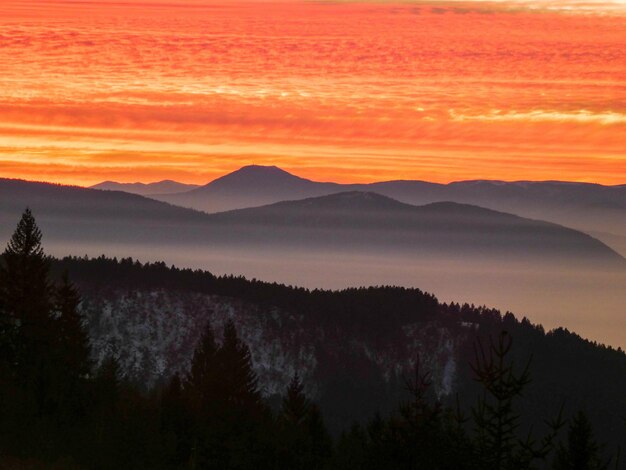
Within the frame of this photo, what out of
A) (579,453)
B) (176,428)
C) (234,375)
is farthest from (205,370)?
(176,428)

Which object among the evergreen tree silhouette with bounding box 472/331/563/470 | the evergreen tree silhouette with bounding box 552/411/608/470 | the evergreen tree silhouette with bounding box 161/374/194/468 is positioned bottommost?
the evergreen tree silhouette with bounding box 552/411/608/470

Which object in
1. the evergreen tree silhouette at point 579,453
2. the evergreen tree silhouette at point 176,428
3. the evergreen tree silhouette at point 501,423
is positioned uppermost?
the evergreen tree silhouette at point 501,423

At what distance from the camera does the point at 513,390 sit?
2702 centimetres

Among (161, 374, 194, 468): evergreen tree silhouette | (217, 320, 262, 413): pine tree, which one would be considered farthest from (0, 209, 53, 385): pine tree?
(217, 320, 262, 413): pine tree

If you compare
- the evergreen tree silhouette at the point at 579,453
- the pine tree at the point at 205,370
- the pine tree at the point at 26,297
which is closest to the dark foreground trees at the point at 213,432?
the evergreen tree silhouette at the point at 579,453

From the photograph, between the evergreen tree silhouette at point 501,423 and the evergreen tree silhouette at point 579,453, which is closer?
the evergreen tree silhouette at point 501,423

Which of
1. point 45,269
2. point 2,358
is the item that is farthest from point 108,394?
point 45,269

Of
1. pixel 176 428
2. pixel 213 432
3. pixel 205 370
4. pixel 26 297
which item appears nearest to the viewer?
pixel 213 432

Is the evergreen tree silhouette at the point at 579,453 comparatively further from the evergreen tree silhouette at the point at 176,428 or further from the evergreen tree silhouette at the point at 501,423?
the evergreen tree silhouette at the point at 501,423

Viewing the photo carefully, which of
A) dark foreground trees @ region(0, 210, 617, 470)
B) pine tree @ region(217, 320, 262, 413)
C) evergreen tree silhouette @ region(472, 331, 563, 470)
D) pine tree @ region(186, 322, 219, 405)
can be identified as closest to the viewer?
evergreen tree silhouette @ region(472, 331, 563, 470)

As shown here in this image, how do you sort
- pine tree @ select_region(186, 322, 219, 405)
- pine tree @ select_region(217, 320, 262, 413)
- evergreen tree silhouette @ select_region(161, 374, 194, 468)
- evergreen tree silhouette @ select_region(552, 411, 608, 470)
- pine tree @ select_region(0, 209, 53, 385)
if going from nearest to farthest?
evergreen tree silhouette @ select_region(161, 374, 194, 468) < evergreen tree silhouette @ select_region(552, 411, 608, 470) < pine tree @ select_region(0, 209, 53, 385) < pine tree @ select_region(217, 320, 262, 413) < pine tree @ select_region(186, 322, 219, 405)

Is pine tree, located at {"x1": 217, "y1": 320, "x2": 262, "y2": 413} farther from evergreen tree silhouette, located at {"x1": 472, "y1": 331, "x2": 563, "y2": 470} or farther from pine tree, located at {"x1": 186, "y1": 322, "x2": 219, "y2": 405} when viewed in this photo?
evergreen tree silhouette, located at {"x1": 472, "y1": 331, "x2": 563, "y2": 470}

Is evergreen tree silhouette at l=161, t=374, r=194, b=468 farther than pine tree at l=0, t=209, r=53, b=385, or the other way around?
pine tree at l=0, t=209, r=53, b=385

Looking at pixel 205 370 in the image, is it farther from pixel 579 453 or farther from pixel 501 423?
pixel 501 423
